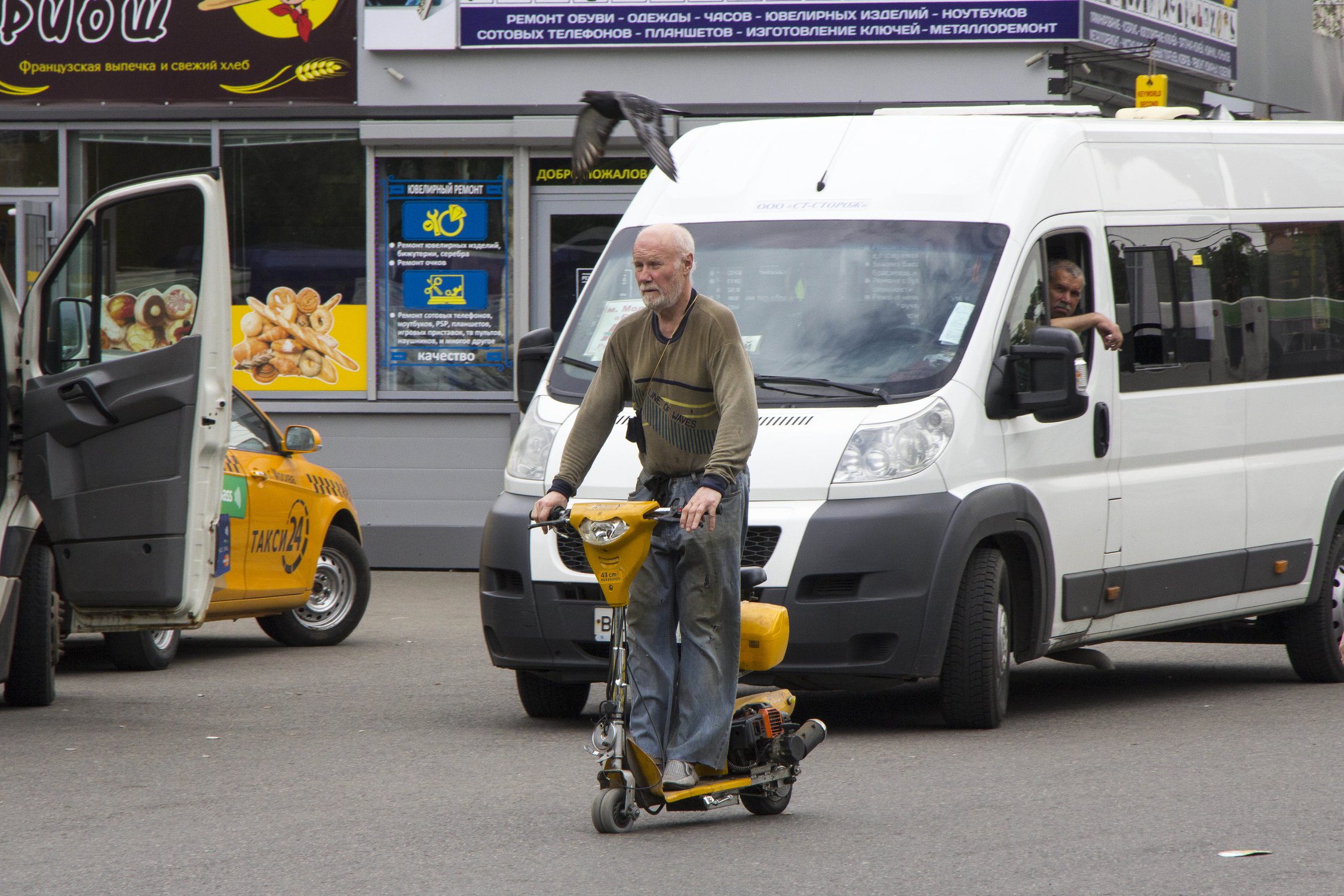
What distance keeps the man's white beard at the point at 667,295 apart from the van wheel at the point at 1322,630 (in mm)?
5320

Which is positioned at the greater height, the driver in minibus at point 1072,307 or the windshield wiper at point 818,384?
the driver in minibus at point 1072,307

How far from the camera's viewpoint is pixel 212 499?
8445 mm

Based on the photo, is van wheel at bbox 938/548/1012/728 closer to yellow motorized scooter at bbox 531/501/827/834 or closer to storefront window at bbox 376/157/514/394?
yellow motorized scooter at bbox 531/501/827/834

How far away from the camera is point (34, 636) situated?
884 cm

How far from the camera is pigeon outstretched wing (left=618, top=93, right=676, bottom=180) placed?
8.38 meters


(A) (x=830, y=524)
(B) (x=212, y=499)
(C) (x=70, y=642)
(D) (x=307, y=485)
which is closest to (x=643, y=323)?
(A) (x=830, y=524)

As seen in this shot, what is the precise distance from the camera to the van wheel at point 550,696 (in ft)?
28.4

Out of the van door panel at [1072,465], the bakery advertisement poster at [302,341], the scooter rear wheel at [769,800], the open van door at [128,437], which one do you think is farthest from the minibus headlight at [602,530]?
the bakery advertisement poster at [302,341]

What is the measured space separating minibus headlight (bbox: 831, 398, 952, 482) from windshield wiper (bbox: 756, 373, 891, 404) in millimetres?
169

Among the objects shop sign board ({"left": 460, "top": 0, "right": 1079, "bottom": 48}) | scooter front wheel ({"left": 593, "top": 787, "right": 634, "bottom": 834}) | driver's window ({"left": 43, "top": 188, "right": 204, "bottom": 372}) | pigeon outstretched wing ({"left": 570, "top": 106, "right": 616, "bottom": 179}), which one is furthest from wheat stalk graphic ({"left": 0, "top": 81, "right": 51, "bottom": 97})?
scooter front wheel ({"left": 593, "top": 787, "right": 634, "bottom": 834})

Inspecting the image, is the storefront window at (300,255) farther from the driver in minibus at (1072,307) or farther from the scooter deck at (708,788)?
the scooter deck at (708,788)

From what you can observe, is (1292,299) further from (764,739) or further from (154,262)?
(154,262)

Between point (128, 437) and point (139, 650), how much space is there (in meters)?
2.68

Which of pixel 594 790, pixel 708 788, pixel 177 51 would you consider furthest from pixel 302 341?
pixel 708 788
